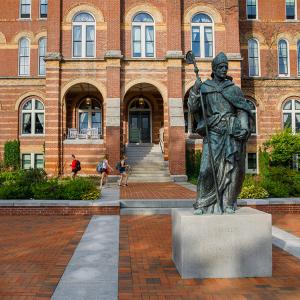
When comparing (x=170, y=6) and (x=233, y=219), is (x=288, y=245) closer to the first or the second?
(x=233, y=219)

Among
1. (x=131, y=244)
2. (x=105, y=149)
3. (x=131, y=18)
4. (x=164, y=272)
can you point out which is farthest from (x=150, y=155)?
(x=164, y=272)

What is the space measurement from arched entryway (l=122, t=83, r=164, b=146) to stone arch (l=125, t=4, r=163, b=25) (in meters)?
5.13

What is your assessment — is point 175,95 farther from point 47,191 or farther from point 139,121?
point 47,191

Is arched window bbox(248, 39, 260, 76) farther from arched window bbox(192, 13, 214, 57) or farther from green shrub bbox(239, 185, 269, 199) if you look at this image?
green shrub bbox(239, 185, 269, 199)

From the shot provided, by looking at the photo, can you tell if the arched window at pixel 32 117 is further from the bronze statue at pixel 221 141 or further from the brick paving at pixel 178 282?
the bronze statue at pixel 221 141

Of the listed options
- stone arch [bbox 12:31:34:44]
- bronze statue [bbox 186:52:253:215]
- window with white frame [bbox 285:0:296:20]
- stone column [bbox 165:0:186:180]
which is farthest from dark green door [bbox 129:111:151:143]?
bronze statue [bbox 186:52:253:215]

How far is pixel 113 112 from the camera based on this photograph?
72.3 feet

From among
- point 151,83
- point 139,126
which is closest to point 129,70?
point 151,83

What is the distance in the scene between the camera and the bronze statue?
19.2 ft

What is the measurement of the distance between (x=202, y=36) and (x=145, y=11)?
3.97m

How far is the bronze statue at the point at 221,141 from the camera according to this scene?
5.86m

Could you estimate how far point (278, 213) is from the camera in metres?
11.7

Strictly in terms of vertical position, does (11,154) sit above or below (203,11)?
below

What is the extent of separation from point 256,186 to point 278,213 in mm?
1464
